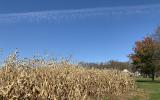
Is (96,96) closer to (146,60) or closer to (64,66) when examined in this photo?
(64,66)

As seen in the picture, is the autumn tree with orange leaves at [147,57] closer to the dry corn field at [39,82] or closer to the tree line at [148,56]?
the tree line at [148,56]

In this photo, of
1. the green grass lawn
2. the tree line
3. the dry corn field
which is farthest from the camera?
the tree line

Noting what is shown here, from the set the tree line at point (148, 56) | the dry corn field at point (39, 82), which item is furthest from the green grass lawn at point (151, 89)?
the tree line at point (148, 56)

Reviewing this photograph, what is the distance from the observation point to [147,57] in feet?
229

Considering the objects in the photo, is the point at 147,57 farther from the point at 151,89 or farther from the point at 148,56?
the point at 151,89

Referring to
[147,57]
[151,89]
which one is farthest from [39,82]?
[147,57]

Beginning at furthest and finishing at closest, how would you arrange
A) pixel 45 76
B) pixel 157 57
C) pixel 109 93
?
pixel 157 57
pixel 109 93
pixel 45 76

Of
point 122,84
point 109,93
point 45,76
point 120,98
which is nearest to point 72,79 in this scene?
point 45,76

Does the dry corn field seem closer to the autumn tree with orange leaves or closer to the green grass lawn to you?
the green grass lawn

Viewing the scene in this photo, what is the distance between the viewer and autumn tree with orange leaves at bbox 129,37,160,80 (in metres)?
68.6

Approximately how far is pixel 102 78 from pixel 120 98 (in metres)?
3.61

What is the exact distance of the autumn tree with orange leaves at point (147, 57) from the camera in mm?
68625

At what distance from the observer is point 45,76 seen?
17.9m

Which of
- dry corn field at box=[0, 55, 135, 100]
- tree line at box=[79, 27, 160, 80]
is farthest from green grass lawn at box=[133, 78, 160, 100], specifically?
tree line at box=[79, 27, 160, 80]
